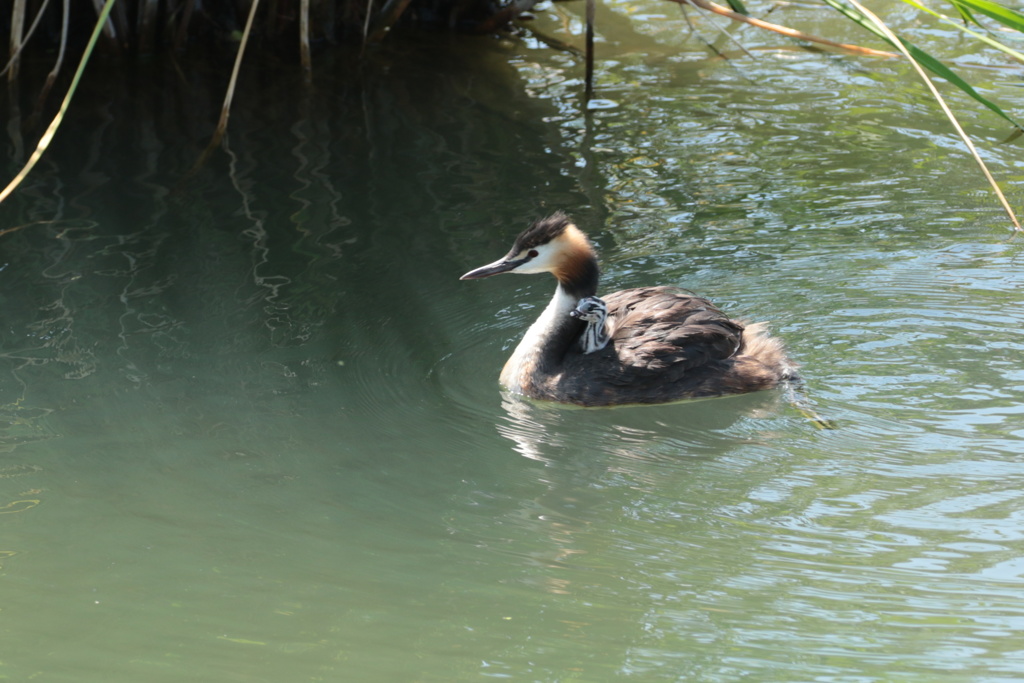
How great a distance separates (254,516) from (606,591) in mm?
1258

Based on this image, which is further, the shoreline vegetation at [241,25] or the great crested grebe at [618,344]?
the shoreline vegetation at [241,25]

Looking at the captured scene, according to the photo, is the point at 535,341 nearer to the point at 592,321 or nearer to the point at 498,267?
the point at 592,321

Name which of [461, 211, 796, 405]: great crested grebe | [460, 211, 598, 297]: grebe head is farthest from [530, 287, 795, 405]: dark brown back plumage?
[460, 211, 598, 297]: grebe head

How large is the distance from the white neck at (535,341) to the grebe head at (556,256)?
0.28 feet

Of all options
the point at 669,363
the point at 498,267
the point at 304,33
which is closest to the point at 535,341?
the point at 498,267

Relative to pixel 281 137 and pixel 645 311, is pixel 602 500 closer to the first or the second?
pixel 645 311

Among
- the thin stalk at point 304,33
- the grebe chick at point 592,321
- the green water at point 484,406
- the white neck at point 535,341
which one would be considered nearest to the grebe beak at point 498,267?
the white neck at point 535,341

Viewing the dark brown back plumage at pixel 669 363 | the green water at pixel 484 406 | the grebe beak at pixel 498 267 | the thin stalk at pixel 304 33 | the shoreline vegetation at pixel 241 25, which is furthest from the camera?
the shoreline vegetation at pixel 241 25

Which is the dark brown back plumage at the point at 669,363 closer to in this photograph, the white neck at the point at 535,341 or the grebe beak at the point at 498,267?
the white neck at the point at 535,341

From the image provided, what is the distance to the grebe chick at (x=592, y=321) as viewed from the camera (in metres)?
5.27

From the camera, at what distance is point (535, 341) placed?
5371 mm

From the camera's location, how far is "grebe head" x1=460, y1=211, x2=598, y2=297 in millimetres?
5324

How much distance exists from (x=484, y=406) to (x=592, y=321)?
2.11 feet

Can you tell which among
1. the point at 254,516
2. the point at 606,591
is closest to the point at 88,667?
the point at 254,516
